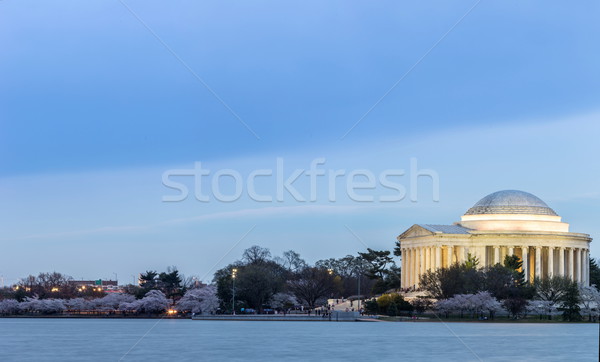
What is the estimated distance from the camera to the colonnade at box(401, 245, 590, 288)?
177375 mm

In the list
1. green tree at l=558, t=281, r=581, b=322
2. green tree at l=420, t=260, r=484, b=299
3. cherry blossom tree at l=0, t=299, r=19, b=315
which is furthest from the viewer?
cherry blossom tree at l=0, t=299, r=19, b=315

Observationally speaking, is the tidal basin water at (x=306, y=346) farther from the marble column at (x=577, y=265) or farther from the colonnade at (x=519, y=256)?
the marble column at (x=577, y=265)

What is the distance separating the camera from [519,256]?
180 metres

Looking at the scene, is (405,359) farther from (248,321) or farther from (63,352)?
(248,321)

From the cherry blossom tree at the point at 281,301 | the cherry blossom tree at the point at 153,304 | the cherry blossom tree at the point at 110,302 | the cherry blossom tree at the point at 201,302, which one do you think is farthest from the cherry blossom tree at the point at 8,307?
the cherry blossom tree at the point at 281,301

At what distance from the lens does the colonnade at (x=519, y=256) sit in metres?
177

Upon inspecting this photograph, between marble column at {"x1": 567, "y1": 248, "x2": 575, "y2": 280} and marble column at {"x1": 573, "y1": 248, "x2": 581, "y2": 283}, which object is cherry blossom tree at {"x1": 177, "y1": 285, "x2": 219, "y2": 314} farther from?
marble column at {"x1": 573, "y1": 248, "x2": 581, "y2": 283}

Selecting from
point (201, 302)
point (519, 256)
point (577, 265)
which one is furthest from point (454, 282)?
point (201, 302)

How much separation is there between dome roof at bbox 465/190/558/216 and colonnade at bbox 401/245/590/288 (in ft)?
22.3

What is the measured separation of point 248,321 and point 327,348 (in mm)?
68177

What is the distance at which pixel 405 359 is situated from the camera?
66812mm

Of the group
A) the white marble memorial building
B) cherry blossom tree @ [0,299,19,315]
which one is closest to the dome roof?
the white marble memorial building

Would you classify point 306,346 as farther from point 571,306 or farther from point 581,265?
point 581,265

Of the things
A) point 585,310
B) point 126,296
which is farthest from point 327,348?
point 126,296
